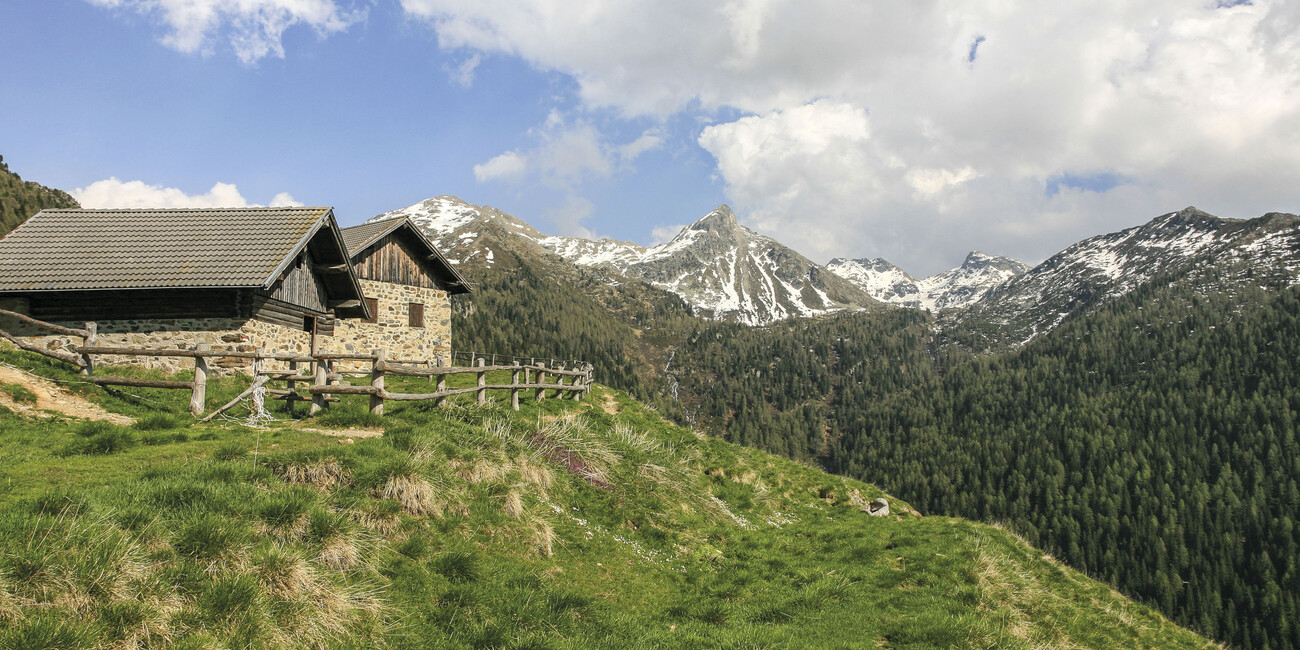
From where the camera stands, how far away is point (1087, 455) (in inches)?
7008

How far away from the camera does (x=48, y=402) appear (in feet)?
45.4

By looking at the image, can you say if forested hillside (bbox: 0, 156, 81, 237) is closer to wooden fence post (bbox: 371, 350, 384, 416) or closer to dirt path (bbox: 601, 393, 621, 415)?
dirt path (bbox: 601, 393, 621, 415)

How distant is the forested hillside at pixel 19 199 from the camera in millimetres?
54191

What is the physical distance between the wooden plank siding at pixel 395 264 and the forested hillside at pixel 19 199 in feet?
141

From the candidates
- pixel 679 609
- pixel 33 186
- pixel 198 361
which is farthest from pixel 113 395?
pixel 33 186

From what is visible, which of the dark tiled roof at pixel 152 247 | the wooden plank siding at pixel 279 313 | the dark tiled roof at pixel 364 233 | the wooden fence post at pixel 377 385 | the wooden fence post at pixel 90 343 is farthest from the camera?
the dark tiled roof at pixel 364 233

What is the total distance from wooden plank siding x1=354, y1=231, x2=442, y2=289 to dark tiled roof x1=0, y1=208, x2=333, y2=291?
29.1 feet

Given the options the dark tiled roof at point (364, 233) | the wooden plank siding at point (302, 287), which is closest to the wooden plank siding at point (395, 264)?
the dark tiled roof at point (364, 233)

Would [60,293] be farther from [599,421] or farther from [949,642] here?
[949,642]

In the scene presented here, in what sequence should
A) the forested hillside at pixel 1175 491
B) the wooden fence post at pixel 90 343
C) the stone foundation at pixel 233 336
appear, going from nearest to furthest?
the wooden fence post at pixel 90 343 → the stone foundation at pixel 233 336 → the forested hillside at pixel 1175 491

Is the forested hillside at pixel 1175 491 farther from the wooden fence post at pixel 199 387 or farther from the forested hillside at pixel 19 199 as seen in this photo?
the forested hillside at pixel 19 199

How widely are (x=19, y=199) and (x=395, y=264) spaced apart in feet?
174

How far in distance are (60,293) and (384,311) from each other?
45.1 feet

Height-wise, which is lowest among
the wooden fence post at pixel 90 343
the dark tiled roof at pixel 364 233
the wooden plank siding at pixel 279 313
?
the wooden fence post at pixel 90 343
